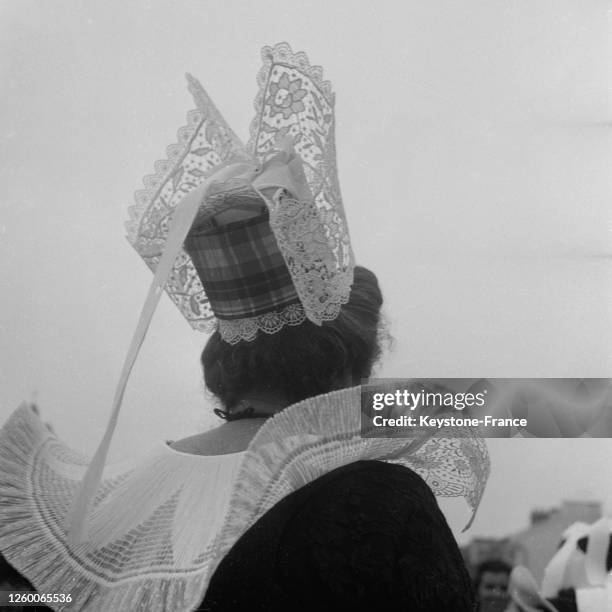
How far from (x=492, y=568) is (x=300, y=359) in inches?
27.5

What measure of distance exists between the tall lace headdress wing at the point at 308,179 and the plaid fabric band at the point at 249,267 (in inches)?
1.5

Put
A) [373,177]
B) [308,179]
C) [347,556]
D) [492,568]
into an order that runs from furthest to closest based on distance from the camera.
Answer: [373,177]
[492,568]
[308,179]
[347,556]

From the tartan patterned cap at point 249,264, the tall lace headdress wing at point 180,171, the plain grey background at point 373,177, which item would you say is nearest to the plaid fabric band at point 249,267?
the tartan patterned cap at point 249,264

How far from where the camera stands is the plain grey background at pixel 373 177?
124 centimetres

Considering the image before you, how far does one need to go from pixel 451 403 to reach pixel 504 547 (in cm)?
48

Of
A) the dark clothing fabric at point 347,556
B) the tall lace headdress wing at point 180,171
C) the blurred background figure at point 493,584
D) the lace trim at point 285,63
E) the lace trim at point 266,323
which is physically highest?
the lace trim at point 285,63

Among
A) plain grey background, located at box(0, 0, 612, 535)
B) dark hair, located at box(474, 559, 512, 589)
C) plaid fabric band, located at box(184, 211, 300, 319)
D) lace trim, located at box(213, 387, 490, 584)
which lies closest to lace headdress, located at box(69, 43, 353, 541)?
plaid fabric band, located at box(184, 211, 300, 319)

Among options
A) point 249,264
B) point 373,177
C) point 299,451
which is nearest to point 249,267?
point 249,264

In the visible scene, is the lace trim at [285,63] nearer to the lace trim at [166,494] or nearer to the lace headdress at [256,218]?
the lace headdress at [256,218]

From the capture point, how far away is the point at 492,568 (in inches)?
47.7

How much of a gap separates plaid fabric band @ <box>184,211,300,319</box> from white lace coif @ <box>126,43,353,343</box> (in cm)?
1

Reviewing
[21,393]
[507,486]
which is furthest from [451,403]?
[21,393]

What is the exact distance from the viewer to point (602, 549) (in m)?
1.25

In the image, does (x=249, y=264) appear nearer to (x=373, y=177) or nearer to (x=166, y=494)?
(x=166, y=494)
